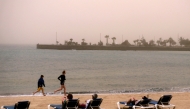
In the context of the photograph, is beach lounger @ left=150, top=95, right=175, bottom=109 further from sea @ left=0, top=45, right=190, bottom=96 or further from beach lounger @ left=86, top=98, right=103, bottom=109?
sea @ left=0, top=45, right=190, bottom=96

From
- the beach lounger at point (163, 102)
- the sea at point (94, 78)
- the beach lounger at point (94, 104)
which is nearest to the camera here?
the beach lounger at point (94, 104)

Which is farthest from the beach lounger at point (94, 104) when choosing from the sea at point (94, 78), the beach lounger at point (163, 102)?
the sea at point (94, 78)

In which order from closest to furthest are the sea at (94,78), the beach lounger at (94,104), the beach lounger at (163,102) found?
the beach lounger at (94,104)
the beach lounger at (163,102)
the sea at (94,78)

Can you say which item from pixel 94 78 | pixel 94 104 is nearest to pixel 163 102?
pixel 94 104

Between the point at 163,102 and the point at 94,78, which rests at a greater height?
the point at 163,102

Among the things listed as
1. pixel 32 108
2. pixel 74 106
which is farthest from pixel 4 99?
pixel 74 106

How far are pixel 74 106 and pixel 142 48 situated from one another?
18084cm

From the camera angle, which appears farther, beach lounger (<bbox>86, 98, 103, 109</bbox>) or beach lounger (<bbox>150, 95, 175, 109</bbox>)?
beach lounger (<bbox>150, 95, 175, 109</bbox>)

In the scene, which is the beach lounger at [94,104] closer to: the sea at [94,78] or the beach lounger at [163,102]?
the beach lounger at [163,102]

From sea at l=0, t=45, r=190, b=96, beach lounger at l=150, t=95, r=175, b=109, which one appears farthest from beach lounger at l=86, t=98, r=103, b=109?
sea at l=0, t=45, r=190, b=96

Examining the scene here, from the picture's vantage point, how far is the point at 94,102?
9.21m

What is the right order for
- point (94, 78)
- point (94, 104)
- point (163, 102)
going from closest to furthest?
1. point (94, 104)
2. point (163, 102)
3. point (94, 78)

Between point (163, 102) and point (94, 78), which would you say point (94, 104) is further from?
point (94, 78)

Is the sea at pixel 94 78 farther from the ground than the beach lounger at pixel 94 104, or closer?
closer
